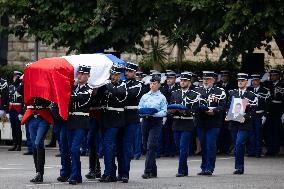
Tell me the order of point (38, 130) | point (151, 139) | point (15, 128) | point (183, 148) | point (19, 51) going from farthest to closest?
point (19, 51), point (15, 128), point (183, 148), point (151, 139), point (38, 130)

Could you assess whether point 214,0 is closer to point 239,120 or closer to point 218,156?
point 218,156

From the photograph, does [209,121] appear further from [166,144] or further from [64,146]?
[166,144]

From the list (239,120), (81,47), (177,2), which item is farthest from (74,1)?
(239,120)

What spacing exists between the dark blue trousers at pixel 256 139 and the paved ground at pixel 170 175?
0.69 m

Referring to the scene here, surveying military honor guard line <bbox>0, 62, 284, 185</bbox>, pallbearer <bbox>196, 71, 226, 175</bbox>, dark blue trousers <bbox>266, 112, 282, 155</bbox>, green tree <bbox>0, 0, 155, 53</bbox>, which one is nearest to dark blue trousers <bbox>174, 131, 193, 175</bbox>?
military honor guard line <bbox>0, 62, 284, 185</bbox>

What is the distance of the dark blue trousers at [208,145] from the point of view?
23641 mm

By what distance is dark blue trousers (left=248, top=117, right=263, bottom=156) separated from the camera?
30.1 meters

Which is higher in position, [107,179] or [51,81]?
[51,81]

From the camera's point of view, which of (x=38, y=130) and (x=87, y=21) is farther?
(x=87, y=21)

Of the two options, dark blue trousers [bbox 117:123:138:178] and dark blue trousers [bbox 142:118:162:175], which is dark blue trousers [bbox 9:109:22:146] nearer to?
dark blue trousers [bbox 142:118:162:175]

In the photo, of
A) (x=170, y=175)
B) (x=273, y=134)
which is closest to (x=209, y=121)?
(x=170, y=175)

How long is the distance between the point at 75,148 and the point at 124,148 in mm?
1215

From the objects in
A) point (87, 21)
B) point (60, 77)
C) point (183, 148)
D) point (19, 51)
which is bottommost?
point (183, 148)

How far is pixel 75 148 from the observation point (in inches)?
811
